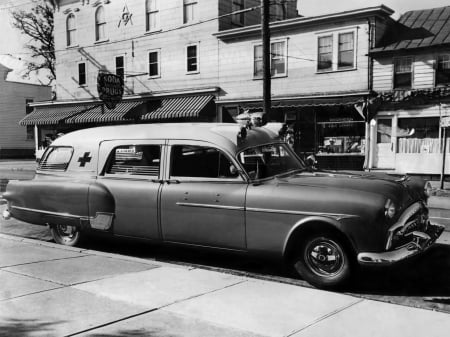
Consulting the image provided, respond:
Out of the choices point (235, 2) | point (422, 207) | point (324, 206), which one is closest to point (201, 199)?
point (324, 206)

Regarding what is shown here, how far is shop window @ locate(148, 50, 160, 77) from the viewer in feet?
90.6

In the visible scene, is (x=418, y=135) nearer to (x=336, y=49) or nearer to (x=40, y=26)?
(x=336, y=49)

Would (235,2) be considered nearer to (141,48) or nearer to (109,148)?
(141,48)

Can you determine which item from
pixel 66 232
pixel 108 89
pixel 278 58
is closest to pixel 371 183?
pixel 66 232

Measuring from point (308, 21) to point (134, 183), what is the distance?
676 inches

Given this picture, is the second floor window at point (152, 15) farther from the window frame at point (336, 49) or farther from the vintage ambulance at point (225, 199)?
the vintage ambulance at point (225, 199)

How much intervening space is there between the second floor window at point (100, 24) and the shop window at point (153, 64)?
4528mm

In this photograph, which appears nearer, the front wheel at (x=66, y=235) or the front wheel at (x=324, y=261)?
the front wheel at (x=324, y=261)

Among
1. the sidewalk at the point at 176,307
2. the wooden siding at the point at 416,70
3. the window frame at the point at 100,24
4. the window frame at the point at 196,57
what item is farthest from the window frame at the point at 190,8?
the sidewalk at the point at 176,307

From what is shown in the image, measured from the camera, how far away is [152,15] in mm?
27875

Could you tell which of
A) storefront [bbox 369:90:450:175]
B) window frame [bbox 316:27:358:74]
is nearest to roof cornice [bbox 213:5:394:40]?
window frame [bbox 316:27:358:74]

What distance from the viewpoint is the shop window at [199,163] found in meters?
6.09

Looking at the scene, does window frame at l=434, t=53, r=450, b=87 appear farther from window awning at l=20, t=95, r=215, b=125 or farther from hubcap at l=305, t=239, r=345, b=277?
hubcap at l=305, t=239, r=345, b=277

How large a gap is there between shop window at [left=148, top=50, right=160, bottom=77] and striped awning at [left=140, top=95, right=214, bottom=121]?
1547 mm
